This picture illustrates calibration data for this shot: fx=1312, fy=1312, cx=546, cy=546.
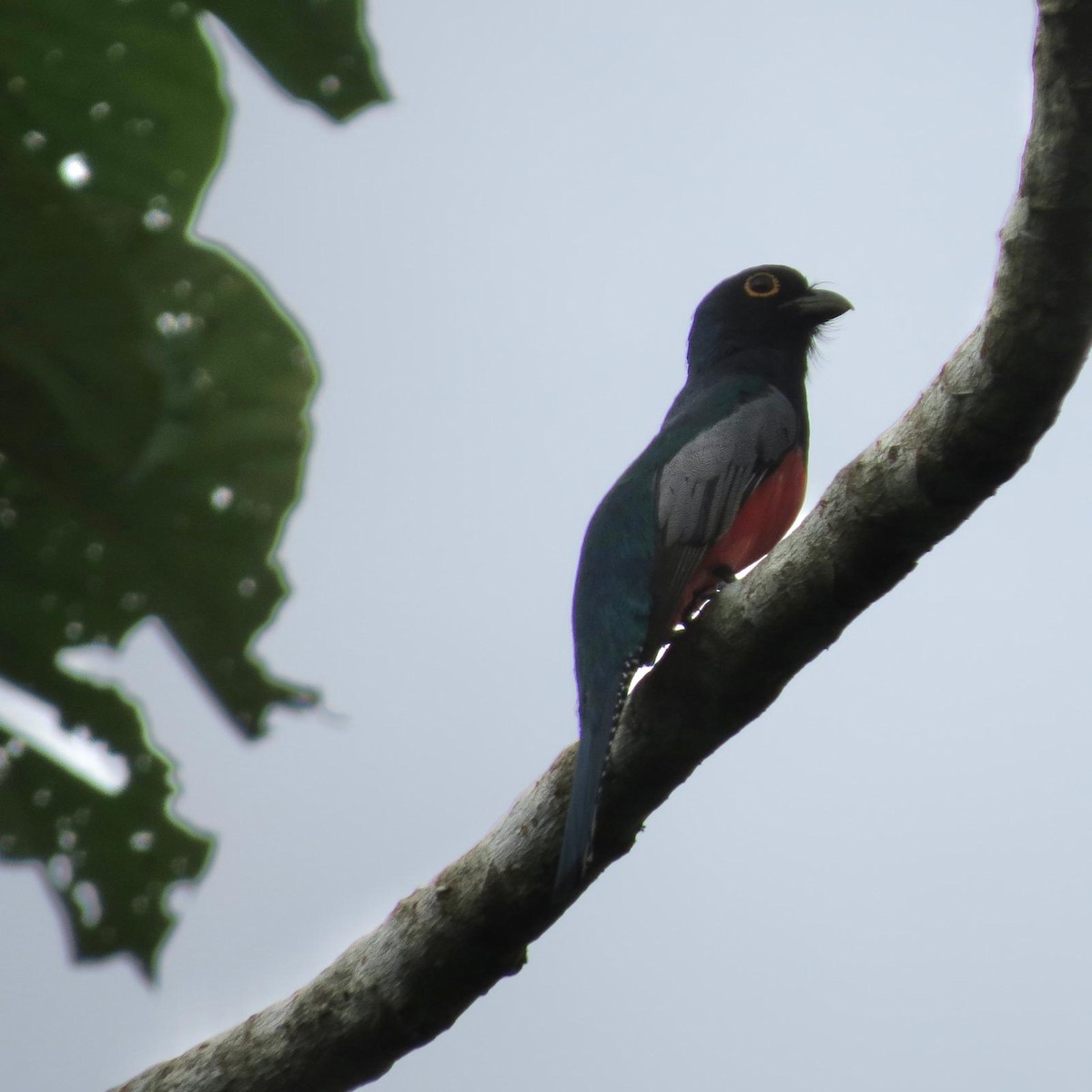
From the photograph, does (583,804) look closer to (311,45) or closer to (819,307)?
(311,45)

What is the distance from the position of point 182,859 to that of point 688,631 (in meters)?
1.22

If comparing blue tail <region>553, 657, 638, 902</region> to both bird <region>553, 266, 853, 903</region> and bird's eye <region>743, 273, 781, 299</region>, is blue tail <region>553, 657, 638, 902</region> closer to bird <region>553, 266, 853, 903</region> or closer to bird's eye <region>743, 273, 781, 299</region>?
bird <region>553, 266, 853, 903</region>

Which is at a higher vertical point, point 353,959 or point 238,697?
point 238,697

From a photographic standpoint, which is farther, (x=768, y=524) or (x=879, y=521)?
(x=768, y=524)

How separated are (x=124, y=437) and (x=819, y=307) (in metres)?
4.05

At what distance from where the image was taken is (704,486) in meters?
4.03

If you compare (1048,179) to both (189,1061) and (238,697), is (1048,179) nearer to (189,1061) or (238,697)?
(238,697)

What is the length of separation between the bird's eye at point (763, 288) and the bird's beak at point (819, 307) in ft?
0.36

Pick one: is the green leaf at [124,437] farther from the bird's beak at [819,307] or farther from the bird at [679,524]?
the bird's beak at [819,307]

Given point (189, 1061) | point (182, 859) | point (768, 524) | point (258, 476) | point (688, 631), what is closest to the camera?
point (258, 476)

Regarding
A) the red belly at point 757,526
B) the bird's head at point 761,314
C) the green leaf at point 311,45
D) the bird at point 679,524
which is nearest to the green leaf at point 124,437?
the green leaf at point 311,45

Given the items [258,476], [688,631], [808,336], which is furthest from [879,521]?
[808,336]

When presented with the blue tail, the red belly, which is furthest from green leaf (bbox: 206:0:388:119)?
the red belly

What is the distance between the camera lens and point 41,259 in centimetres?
178
